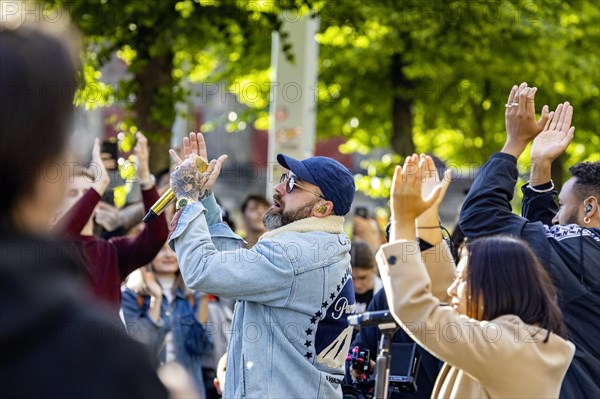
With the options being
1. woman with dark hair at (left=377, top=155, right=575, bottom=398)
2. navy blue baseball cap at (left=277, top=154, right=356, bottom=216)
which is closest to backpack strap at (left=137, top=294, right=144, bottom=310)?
navy blue baseball cap at (left=277, top=154, right=356, bottom=216)

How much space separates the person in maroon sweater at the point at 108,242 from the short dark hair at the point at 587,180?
244 centimetres

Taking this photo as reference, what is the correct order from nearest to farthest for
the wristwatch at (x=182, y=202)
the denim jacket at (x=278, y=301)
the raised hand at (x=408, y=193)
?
the raised hand at (x=408, y=193)
the denim jacket at (x=278, y=301)
the wristwatch at (x=182, y=202)

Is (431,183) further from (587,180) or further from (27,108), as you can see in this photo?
(27,108)

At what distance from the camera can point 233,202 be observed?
38375 mm

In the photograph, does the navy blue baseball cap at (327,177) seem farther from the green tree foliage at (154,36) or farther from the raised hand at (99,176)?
the green tree foliage at (154,36)

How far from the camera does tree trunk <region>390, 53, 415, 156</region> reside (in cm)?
1592

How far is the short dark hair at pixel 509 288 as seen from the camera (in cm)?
347

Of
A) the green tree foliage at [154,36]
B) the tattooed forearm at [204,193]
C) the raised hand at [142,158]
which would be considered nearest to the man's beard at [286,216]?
the tattooed forearm at [204,193]

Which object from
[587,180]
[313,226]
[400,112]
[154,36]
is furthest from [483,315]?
[400,112]

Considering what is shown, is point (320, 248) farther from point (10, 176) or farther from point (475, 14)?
point (475, 14)

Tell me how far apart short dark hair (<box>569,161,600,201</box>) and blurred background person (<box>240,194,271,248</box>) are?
521cm

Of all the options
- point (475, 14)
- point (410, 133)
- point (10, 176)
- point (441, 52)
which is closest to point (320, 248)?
point (10, 176)

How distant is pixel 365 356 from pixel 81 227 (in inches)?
73.4

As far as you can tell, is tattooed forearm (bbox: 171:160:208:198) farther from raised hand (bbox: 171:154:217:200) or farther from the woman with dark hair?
the woman with dark hair
